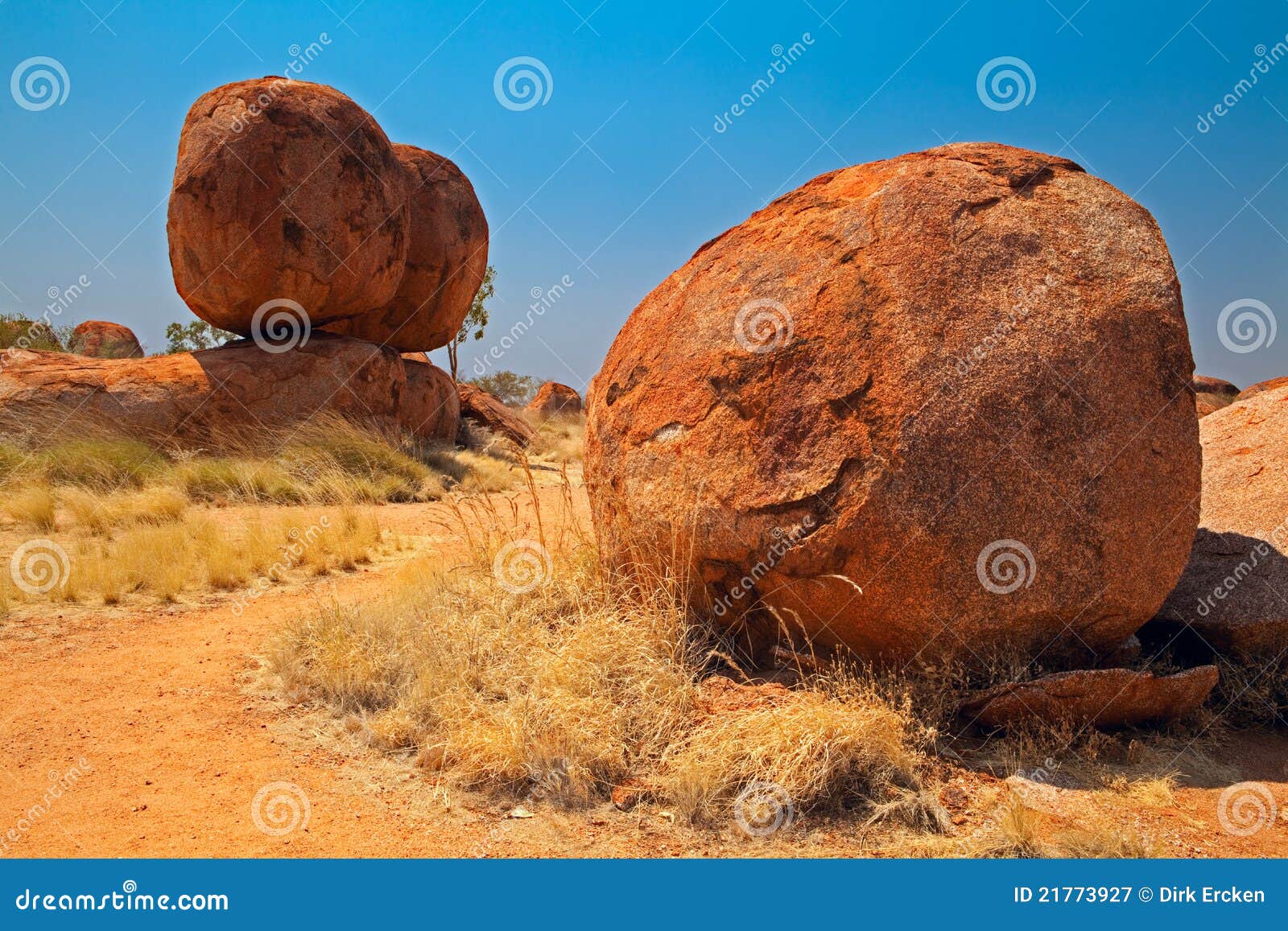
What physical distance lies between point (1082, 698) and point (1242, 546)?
5.80 ft

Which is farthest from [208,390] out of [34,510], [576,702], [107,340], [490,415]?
[107,340]

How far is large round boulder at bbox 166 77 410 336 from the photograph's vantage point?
394 inches

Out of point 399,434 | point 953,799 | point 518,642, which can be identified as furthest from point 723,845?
point 399,434

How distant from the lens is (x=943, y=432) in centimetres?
348

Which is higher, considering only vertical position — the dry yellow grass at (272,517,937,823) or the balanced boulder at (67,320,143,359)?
the dry yellow grass at (272,517,937,823)

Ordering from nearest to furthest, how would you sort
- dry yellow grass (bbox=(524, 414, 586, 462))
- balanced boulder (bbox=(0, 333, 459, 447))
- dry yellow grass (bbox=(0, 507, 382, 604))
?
dry yellow grass (bbox=(0, 507, 382, 604)) < balanced boulder (bbox=(0, 333, 459, 447)) < dry yellow grass (bbox=(524, 414, 586, 462))

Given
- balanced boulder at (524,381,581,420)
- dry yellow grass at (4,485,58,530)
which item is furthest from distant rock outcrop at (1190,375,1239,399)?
dry yellow grass at (4,485,58,530)

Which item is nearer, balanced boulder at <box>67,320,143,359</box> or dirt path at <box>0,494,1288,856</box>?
dirt path at <box>0,494,1288,856</box>

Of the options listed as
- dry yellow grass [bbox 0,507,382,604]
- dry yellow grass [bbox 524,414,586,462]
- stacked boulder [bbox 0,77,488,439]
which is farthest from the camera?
dry yellow grass [bbox 524,414,586,462]

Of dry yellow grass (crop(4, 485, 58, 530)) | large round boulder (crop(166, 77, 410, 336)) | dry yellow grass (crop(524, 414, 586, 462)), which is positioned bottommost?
dry yellow grass (crop(4, 485, 58, 530))

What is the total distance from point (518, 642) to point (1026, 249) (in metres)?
2.89

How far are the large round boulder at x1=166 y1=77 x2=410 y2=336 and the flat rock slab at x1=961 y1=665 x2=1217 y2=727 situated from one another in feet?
31.3

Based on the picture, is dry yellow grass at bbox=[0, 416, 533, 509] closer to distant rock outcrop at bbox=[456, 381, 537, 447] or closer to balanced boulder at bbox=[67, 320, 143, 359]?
distant rock outcrop at bbox=[456, 381, 537, 447]

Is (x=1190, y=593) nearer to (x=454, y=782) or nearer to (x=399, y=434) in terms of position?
→ (x=454, y=782)
